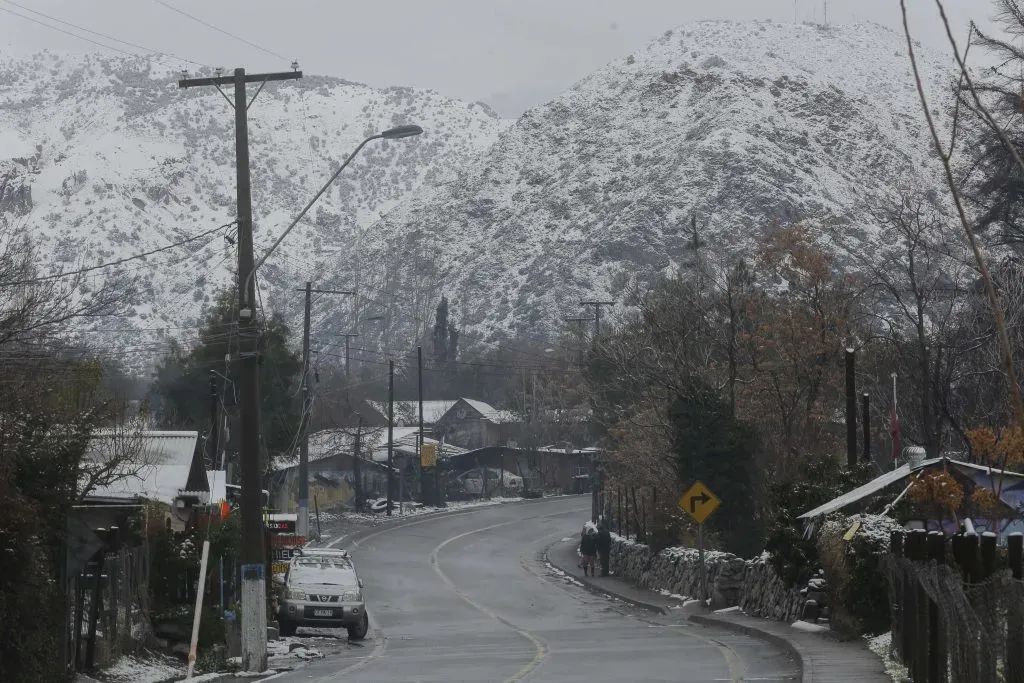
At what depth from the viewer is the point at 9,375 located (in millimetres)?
18922

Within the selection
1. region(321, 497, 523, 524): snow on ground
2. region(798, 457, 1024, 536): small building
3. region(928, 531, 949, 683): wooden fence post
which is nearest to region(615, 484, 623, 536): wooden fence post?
region(321, 497, 523, 524): snow on ground

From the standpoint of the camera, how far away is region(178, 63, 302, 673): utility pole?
2334 centimetres

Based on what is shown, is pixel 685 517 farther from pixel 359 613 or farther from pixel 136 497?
pixel 136 497

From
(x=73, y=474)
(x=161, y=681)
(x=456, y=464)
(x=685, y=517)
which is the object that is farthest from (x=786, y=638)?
(x=456, y=464)

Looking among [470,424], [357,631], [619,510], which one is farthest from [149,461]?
[470,424]

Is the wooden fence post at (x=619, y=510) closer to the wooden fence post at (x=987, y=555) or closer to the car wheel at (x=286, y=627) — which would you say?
the car wheel at (x=286, y=627)

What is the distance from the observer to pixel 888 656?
21.1 metres

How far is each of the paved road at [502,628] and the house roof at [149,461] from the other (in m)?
4.63

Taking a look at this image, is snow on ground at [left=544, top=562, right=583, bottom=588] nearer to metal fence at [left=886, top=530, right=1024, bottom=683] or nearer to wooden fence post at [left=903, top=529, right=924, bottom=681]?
wooden fence post at [left=903, top=529, right=924, bottom=681]

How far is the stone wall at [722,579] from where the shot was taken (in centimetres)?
3253

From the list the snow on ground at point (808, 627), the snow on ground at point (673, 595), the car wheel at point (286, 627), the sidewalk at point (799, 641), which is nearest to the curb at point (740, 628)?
the sidewalk at point (799, 641)

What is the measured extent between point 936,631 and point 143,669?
1261 cm

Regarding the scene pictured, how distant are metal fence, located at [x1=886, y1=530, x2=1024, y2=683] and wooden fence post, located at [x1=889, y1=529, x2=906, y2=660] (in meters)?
2.57

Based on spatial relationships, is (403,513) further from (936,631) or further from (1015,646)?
(1015,646)
